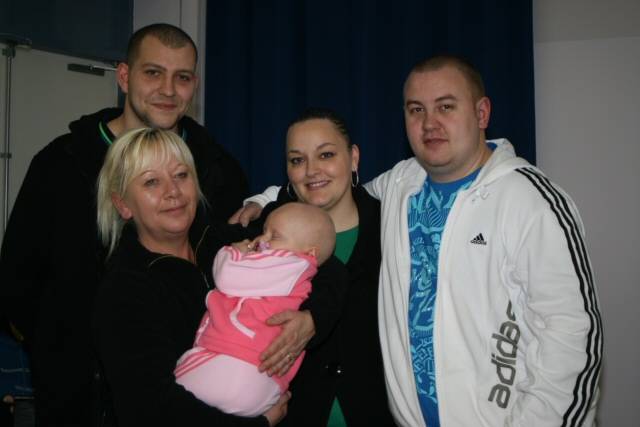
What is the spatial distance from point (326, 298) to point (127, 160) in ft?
2.39

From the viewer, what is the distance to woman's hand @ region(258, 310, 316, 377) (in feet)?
4.45

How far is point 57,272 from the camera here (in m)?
1.99

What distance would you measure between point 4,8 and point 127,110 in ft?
6.26

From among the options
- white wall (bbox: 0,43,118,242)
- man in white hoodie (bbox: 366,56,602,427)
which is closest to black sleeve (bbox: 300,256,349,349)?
man in white hoodie (bbox: 366,56,602,427)

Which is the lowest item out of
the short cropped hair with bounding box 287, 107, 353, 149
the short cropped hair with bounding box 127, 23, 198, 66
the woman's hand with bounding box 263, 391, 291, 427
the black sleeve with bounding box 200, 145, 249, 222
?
the woman's hand with bounding box 263, 391, 291, 427

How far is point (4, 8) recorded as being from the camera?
3.33m

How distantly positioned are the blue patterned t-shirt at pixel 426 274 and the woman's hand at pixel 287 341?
1.42 feet

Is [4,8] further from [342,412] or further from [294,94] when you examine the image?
[342,412]

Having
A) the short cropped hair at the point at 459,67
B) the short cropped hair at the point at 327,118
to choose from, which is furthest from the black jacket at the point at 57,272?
the short cropped hair at the point at 459,67

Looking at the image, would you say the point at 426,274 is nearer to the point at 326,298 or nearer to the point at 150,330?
the point at 326,298

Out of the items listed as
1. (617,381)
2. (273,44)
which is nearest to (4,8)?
(273,44)

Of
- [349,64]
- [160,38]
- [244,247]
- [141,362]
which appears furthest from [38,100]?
[141,362]

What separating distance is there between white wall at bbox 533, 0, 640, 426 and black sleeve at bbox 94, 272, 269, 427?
8.09 feet

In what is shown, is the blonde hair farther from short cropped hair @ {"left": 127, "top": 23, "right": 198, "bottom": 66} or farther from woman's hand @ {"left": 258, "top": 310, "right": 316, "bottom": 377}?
short cropped hair @ {"left": 127, "top": 23, "right": 198, "bottom": 66}
